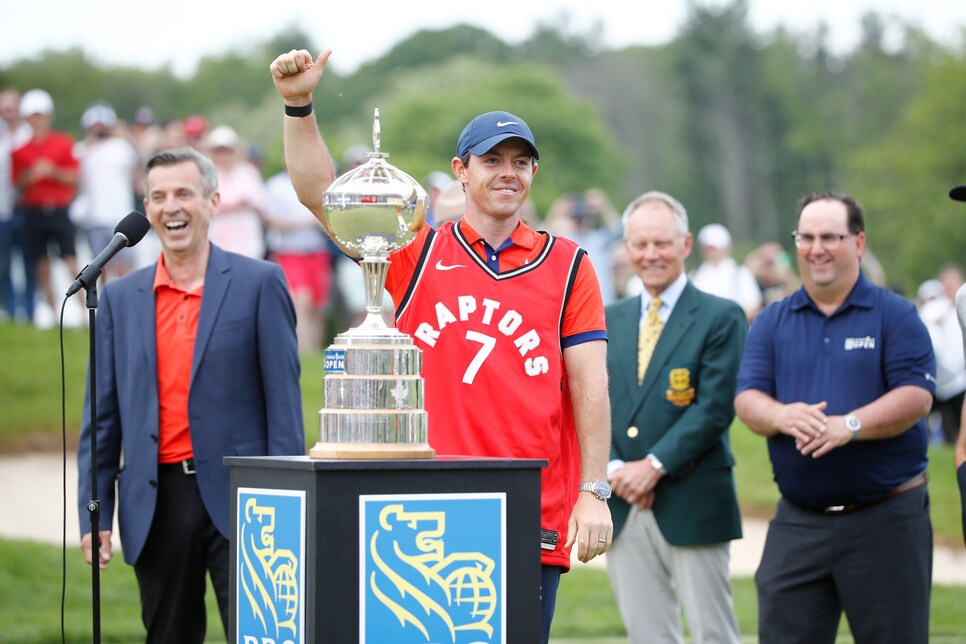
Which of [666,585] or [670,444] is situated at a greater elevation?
[670,444]

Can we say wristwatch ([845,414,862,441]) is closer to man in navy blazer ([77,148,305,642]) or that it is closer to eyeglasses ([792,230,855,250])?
eyeglasses ([792,230,855,250])

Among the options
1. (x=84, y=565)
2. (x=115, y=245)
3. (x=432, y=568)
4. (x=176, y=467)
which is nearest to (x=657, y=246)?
(x=176, y=467)

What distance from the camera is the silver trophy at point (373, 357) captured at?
412 cm

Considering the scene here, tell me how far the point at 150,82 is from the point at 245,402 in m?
81.0

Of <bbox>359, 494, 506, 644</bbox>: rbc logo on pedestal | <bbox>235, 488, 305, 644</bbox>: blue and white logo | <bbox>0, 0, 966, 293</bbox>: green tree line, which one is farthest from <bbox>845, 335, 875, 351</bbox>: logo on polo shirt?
<bbox>0, 0, 966, 293</bbox>: green tree line

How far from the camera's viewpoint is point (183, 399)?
5.96 metres

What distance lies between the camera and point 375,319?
169 inches

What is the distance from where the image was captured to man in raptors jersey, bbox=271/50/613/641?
4785 millimetres

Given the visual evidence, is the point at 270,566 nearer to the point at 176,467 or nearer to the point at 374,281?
the point at 374,281

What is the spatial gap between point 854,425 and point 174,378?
2.75m

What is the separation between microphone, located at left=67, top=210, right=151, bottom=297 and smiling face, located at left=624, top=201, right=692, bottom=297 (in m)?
2.63

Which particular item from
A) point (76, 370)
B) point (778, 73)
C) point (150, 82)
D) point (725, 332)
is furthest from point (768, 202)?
point (725, 332)

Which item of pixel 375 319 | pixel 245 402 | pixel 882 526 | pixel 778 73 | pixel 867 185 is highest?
pixel 778 73

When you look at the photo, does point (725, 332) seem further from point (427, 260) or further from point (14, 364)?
point (14, 364)
